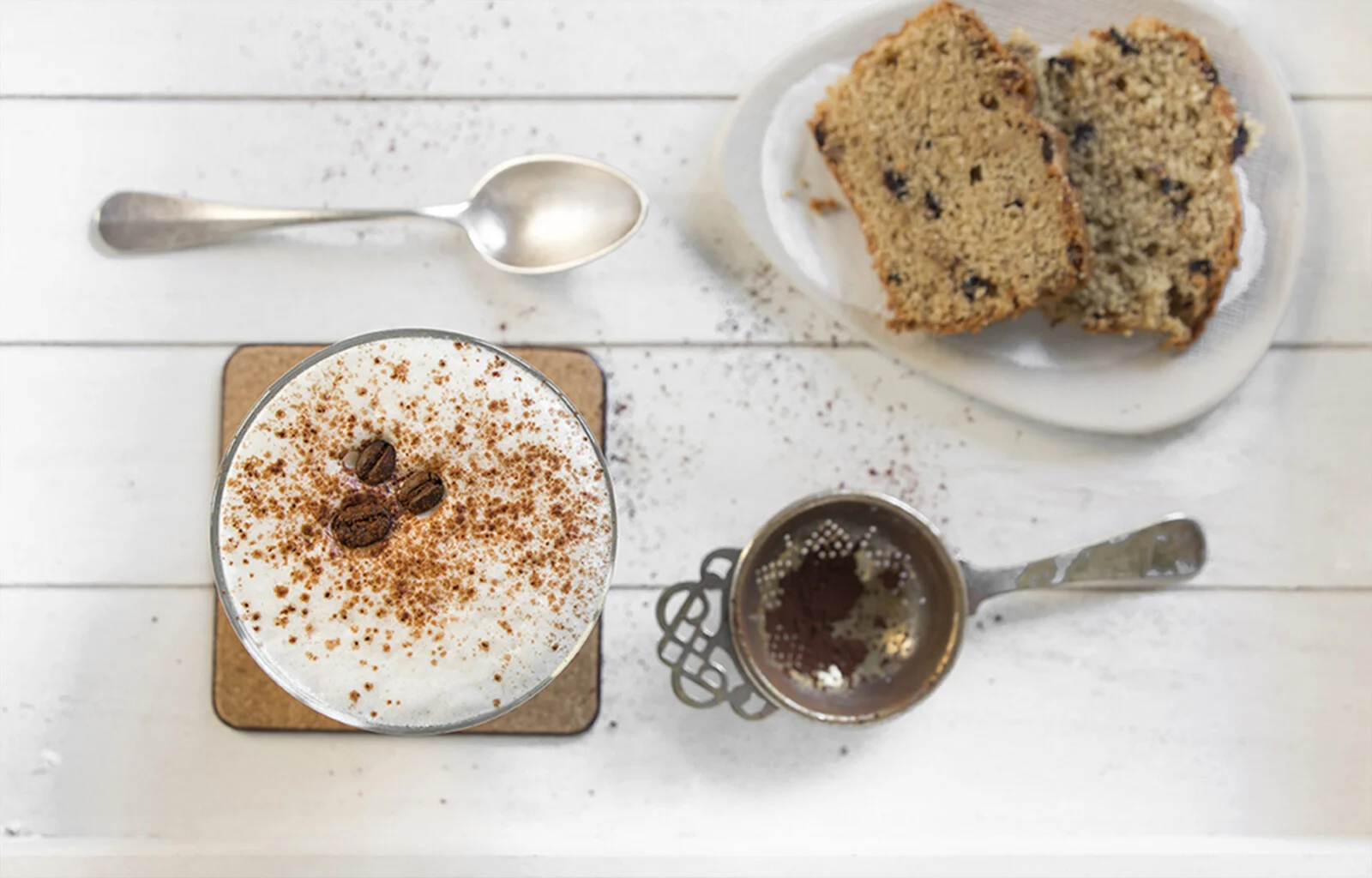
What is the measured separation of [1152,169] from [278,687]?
120 cm

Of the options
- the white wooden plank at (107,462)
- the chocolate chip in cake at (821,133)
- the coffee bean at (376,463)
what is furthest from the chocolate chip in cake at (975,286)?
the white wooden plank at (107,462)

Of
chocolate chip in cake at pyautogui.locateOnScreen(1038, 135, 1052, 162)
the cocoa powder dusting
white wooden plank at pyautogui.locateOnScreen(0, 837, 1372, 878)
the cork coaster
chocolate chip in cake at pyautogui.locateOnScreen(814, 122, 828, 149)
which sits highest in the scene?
chocolate chip in cake at pyautogui.locateOnScreen(1038, 135, 1052, 162)

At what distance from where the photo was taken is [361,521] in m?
0.95

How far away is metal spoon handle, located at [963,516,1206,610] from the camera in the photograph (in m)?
1.20

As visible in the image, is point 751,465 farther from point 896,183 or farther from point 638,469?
point 896,183

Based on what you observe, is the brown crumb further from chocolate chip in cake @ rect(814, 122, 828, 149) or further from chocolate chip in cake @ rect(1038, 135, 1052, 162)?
chocolate chip in cake @ rect(1038, 135, 1052, 162)

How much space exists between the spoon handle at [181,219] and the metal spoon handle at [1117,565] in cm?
82

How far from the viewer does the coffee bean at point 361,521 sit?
3.10 ft

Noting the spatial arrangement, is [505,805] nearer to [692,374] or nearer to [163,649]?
[163,649]

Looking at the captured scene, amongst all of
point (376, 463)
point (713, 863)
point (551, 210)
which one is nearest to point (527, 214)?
point (551, 210)

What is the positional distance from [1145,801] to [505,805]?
79 cm

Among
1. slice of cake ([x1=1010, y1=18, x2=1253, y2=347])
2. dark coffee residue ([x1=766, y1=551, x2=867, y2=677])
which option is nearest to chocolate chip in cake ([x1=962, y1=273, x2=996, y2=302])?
slice of cake ([x1=1010, y1=18, x2=1253, y2=347])

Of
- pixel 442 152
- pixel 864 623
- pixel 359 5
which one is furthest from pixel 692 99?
pixel 864 623

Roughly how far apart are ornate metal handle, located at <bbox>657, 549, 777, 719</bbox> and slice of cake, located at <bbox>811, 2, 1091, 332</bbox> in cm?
38
